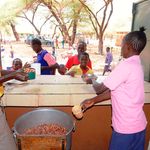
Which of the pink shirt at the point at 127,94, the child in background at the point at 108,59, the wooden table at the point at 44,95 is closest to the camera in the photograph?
the pink shirt at the point at 127,94

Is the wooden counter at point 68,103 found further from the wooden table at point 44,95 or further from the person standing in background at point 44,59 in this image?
the person standing in background at point 44,59

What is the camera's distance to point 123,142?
5.97 feet

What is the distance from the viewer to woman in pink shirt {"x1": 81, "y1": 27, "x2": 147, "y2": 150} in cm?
165

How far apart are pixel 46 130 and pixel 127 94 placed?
0.74m

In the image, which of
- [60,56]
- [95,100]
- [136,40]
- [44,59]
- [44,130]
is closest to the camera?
[136,40]

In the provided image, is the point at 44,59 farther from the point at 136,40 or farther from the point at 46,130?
the point at 136,40

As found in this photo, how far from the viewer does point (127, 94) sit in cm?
171

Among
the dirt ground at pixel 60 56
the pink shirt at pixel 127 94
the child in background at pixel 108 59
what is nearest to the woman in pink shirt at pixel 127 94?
the pink shirt at pixel 127 94

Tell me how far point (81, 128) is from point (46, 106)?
1.53 feet

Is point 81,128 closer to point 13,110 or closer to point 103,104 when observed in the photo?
point 103,104

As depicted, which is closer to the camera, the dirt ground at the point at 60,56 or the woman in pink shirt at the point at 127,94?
the woman in pink shirt at the point at 127,94

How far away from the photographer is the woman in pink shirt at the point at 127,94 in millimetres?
1654

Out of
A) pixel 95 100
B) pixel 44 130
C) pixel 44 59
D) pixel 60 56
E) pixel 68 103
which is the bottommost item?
pixel 60 56

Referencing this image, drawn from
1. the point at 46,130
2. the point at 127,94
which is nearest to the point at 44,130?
the point at 46,130
